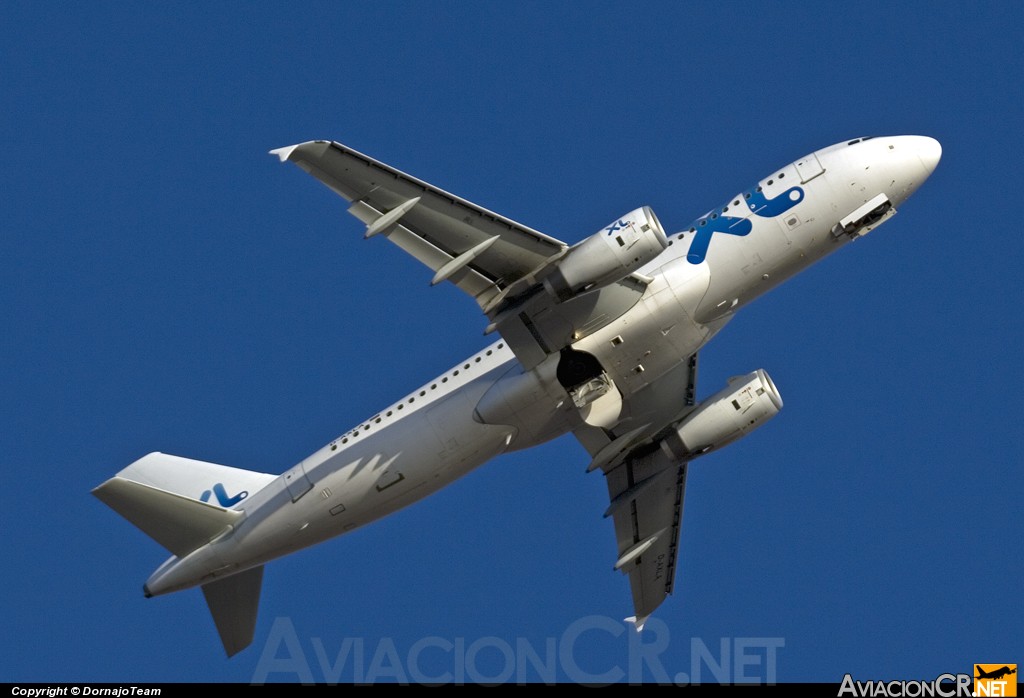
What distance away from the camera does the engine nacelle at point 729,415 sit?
55.4 meters

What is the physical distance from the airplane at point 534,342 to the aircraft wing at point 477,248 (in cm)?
5

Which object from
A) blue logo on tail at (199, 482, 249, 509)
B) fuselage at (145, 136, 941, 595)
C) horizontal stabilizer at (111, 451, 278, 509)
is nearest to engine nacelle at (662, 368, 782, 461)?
fuselage at (145, 136, 941, 595)

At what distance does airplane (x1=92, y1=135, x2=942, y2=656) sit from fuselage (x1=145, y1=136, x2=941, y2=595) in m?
0.05

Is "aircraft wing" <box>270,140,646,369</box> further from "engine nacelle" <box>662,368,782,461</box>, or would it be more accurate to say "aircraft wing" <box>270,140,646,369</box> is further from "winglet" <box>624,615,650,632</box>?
"winglet" <box>624,615,650,632</box>

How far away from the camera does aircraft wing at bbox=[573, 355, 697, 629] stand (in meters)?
59.9

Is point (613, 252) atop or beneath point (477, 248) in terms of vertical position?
beneath

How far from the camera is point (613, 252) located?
4891cm

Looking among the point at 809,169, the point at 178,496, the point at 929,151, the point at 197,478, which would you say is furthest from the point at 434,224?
the point at 929,151

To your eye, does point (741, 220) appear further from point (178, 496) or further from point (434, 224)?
point (178, 496)

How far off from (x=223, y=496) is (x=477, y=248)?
13875 millimetres

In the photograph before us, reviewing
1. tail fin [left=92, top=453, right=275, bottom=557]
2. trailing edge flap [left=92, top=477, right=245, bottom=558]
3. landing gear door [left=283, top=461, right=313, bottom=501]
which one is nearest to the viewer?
trailing edge flap [left=92, top=477, right=245, bottom=558]

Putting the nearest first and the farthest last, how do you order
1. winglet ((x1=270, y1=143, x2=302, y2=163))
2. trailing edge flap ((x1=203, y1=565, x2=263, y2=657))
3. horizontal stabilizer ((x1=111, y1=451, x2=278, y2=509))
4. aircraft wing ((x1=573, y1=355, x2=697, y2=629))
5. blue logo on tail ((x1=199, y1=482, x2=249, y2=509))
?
winglet ((x1=270, y1=143, x2=302, y2=163)), blue logo on tail ((x1=199, y1=482, x2=249, y2=509)), horizontal stabilizer ((x1=111, y1=451, x2=278, y2=509)), trailing edge flap ((x1=203, y1=565, x2=263, y2=657)), aircraft wing ((x1=573, y1=355, x2=697, y2=629))

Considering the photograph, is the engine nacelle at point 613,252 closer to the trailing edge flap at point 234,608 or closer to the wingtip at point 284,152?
the wingtip at point 284,152

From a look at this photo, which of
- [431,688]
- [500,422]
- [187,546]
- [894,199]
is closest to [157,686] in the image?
[187,546]
